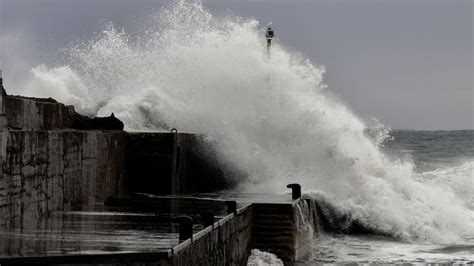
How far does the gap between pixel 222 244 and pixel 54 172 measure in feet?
7.28

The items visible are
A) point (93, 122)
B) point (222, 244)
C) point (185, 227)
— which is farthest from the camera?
point (93, 122)

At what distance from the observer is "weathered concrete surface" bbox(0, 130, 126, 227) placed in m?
8.55

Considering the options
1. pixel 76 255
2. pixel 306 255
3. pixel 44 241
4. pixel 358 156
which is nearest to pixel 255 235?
pixel 306 255

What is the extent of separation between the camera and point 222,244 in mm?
9078

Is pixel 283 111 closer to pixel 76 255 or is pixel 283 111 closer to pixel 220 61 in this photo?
pixel 220 61

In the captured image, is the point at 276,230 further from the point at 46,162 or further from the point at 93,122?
the point at 93,122

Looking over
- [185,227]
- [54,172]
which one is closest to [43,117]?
[54,172]

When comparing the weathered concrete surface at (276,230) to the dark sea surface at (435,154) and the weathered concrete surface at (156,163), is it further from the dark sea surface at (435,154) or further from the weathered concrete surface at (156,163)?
the dark sea surface at (435,154)

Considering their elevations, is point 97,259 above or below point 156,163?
below

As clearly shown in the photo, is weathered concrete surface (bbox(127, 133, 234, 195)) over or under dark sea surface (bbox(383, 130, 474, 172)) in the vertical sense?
under

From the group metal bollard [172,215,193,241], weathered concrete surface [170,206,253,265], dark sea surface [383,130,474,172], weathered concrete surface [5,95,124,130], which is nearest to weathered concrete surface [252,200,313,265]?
weathered concrete surface [170,206,253,265]

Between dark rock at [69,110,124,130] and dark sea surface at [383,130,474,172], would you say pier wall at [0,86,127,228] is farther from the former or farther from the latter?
dark sea surface at [383,130,474,172]

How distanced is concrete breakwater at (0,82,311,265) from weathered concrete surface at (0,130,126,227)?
0.03 ft

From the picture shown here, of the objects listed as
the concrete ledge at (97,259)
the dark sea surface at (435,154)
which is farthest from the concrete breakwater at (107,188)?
the dark sea surface at (435,154)
